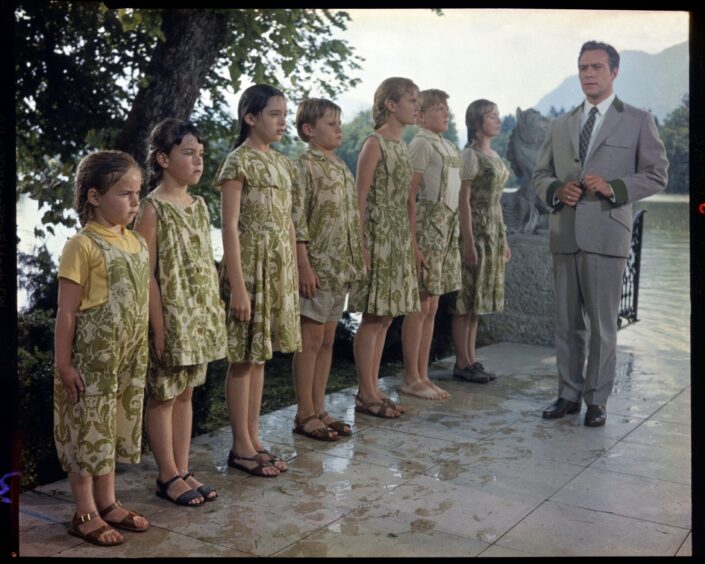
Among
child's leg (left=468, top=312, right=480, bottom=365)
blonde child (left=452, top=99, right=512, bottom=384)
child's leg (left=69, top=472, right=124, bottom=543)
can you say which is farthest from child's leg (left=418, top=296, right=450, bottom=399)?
child's leg (left=69, top=472, right=124, bottom=543)

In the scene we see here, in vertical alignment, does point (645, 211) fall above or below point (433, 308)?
above

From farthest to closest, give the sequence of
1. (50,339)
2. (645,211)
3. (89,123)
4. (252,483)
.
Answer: (645,211), (89,123), (50,339), (252,483)

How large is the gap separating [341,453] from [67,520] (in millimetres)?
1398

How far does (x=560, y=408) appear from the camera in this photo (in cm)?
547

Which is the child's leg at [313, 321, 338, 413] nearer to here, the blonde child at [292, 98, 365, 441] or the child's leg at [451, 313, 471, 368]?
the blonde child at [292, 98, 365, 441]

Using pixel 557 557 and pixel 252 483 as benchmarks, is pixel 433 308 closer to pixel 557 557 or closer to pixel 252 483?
pixel 252 483

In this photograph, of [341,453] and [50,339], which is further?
[50,339]

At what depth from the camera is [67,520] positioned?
12.1ft

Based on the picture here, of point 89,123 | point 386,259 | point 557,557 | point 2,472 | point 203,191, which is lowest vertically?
point 557,557

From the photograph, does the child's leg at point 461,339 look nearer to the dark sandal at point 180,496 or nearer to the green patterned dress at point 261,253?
the green patterned dress at point 261,253

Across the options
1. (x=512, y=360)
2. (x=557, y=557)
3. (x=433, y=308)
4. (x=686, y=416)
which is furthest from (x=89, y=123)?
(x=557, y=557)

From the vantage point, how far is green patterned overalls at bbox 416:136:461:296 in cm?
584

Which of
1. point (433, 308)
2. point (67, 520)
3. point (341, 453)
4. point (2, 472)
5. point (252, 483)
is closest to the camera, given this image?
point (2, 472)

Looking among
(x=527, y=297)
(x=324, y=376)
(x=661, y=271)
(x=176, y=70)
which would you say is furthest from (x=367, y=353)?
(x=661, y=271)
